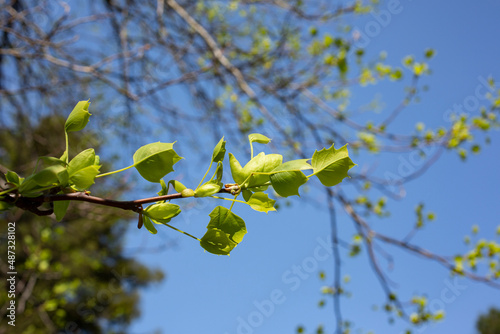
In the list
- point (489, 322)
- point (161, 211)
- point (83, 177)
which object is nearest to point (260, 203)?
point (161, 211)

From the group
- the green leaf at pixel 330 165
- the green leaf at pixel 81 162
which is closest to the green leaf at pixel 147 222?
the green leaf at pixel 81 162

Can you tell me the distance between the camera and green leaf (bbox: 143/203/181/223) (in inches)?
20.3

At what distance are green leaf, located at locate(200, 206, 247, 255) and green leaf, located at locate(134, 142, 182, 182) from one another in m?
0.10

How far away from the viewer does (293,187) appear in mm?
502

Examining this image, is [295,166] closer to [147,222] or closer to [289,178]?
[289,178]

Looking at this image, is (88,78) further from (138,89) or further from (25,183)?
(25,183)

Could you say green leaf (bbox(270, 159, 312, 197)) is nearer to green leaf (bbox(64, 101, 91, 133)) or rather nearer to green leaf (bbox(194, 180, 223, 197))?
green leaf (bbox(194, 180, 223, 197))

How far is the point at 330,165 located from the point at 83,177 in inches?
13.9

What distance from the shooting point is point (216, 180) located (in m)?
0.52

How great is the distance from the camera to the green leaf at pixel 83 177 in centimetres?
52

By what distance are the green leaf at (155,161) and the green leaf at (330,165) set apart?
0.67 ft

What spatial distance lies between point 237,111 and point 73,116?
9.07 ft

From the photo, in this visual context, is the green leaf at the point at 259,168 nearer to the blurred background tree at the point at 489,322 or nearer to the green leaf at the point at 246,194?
the green leaf at the point at 246,194

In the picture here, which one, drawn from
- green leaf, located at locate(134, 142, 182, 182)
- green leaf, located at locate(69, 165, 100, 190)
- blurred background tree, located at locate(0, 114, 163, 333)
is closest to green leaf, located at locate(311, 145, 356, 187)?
green leaf, located at locate(134, 142, 182, 182)
